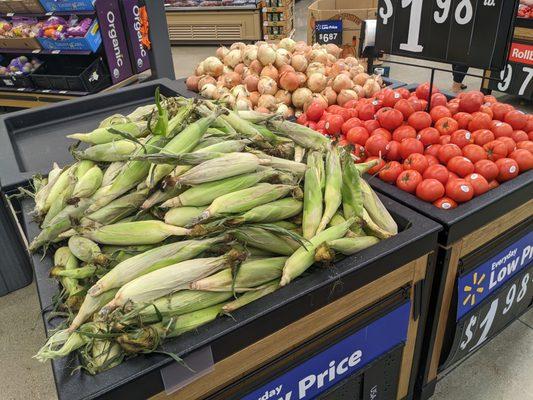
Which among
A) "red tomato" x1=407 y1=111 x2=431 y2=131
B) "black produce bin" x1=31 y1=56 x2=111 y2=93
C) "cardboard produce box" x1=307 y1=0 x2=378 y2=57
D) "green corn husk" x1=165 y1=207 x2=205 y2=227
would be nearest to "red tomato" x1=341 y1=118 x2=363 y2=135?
"red tomato" x1=407 y1=111 x2=431 y2=131

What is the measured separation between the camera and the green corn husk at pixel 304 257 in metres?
1.16

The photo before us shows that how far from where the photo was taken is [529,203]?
1.71 metres

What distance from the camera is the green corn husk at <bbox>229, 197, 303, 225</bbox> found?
1.19 metres

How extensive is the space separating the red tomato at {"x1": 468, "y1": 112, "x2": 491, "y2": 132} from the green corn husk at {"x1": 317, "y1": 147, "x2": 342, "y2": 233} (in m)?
0.78

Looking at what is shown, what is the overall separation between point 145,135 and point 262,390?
1016 mm

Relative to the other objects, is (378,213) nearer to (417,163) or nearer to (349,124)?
(417,163)

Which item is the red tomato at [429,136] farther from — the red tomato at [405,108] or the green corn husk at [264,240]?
the green corn husk at [264,240]

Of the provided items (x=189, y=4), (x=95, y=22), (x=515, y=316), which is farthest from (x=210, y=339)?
(x=189, y=4)

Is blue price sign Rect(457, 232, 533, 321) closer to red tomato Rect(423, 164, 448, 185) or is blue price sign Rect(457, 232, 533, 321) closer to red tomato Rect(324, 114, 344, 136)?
red tomato Rect(423, 164, 448, 185)

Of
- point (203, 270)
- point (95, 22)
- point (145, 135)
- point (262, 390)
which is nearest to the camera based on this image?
point (203, 270)

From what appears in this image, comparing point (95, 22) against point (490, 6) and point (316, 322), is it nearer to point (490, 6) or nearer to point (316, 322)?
point (490, 6)

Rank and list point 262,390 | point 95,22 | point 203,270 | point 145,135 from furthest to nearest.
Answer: point 95,22 < point 145,135 < point 262,390 < point 203,270

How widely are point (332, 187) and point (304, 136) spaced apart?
1.05ft

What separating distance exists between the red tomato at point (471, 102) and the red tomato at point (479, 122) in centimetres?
12
